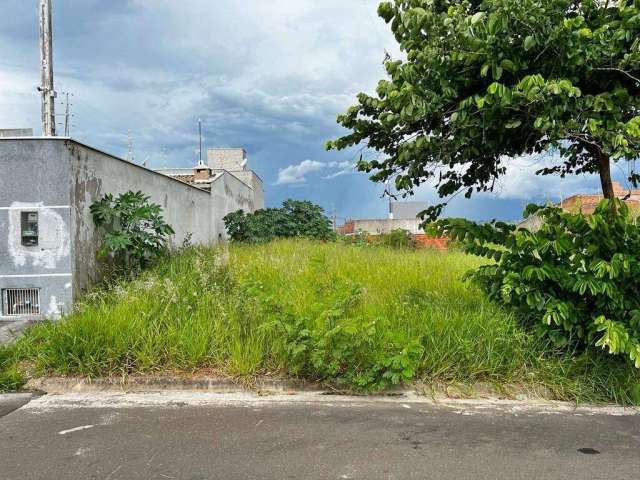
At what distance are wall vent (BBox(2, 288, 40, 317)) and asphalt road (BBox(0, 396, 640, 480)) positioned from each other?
2543 mm

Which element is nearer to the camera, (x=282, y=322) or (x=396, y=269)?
(x=282, y=322)

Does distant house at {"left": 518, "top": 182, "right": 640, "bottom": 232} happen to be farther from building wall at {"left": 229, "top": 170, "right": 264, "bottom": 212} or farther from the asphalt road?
building wall at {"left": 229, "top": 170, "right": 264, "bottom": 212}

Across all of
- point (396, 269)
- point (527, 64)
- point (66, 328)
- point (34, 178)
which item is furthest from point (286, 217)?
point (527, 64)

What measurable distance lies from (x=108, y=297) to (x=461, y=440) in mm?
4543

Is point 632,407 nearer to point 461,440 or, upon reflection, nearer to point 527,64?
point 461,440

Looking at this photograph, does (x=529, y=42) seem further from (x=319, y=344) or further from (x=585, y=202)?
(x=585, y=202)

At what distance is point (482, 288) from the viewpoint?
15.7 feet

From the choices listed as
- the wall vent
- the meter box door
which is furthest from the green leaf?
the wall vent

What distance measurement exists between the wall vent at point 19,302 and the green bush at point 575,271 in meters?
5.42

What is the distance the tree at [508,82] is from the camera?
3553 millimetres

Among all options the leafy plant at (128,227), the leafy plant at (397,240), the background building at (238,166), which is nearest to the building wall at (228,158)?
the background building at (238,166)

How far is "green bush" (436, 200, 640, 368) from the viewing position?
12.6 ft

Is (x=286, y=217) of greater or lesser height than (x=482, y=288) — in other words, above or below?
above

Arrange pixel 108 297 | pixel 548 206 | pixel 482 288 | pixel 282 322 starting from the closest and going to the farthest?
pixel 282 322
pixel 548 206
pixel 482 288
pixel 108 297
